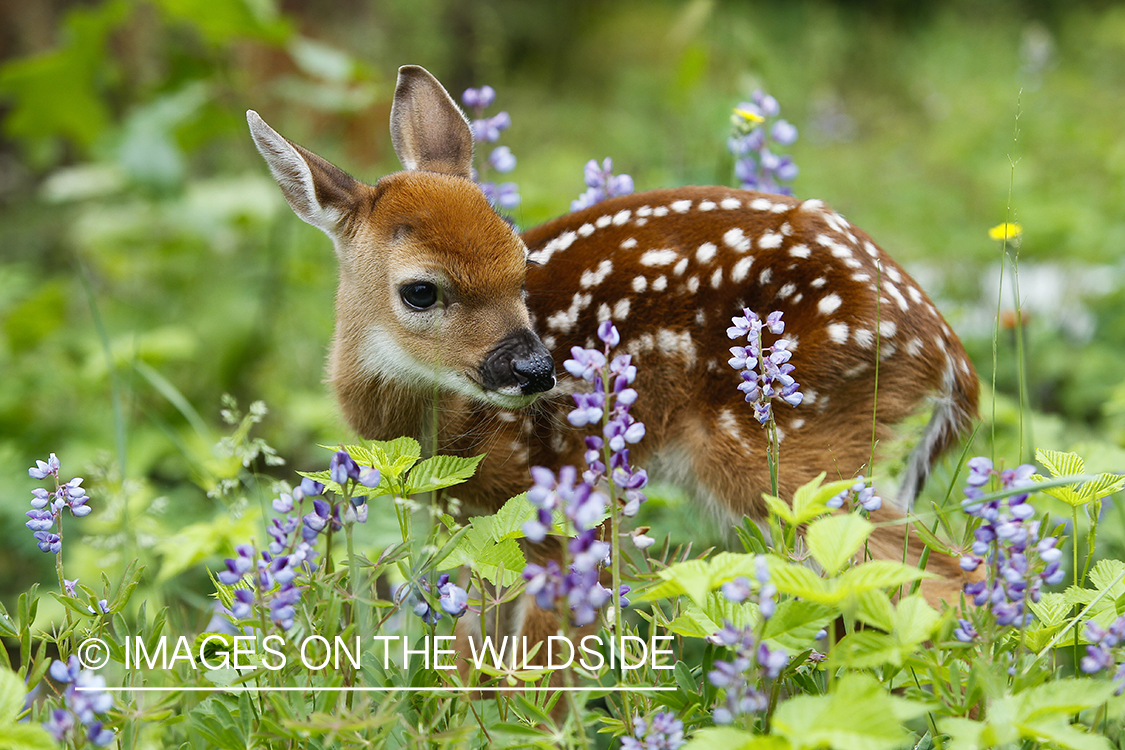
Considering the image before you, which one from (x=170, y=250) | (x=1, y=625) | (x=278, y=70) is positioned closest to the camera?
(x=1, y=625)

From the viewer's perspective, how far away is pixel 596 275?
7.72 ft

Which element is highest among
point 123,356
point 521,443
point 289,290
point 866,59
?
point 866,59

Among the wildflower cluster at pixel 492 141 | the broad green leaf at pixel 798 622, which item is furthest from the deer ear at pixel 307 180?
the broad green leaf at pixel 798 622

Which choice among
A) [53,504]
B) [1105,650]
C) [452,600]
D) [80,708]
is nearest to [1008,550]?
[1105,650]

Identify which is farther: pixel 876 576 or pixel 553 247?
pixel 553 247

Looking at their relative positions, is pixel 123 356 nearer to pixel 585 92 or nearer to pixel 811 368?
pixel 811 368

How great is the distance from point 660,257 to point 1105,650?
1.26 metres

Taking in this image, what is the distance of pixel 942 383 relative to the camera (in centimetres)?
226

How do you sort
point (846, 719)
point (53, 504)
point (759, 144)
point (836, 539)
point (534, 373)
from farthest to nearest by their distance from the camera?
point (759, 144)
point (534, 373)
point (53, 504)
point (836, 539)
point (846, 719)

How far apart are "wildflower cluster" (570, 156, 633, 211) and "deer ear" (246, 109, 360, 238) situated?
639 mm

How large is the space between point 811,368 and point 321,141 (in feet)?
16.7

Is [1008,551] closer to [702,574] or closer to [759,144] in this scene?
[702,574]

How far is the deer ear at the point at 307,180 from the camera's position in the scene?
2225 mm

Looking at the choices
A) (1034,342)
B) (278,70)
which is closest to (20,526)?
(1034,342)
